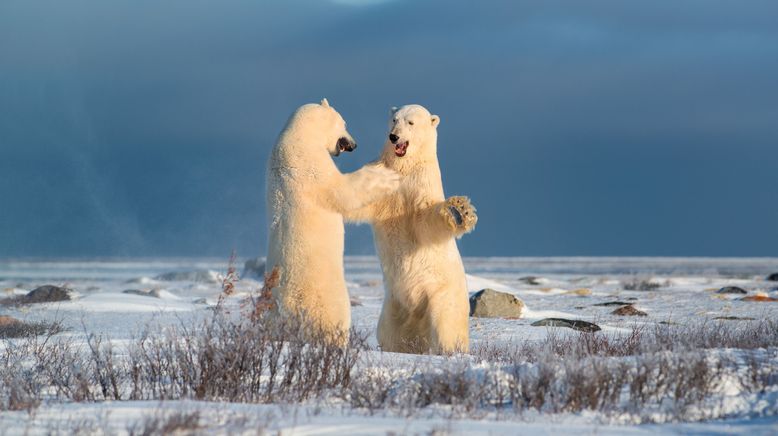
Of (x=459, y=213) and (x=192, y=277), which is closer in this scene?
(x=459, y=213)

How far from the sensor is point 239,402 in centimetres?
508

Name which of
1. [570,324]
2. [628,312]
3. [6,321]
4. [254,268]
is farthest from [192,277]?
[570,324]

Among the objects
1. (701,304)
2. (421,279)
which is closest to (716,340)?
(421,279)

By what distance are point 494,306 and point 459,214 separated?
626 centimetres

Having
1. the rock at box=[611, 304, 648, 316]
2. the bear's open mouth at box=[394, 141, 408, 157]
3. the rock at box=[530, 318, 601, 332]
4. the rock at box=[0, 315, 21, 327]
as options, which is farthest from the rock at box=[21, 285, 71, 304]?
the bear's open mouth at box=[394, 141, 408, 157]

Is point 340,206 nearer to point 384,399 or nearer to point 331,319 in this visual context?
point 331,319

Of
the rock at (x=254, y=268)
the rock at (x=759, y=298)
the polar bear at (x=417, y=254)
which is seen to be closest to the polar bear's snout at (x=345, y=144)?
the polar bear at (x=417, y=254)

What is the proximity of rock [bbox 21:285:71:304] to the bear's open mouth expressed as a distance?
10.1 m

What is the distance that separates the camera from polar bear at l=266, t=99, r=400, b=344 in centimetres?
666

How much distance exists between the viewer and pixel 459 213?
738cm

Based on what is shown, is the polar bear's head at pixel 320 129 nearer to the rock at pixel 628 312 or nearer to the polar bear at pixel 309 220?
the polar bear at pixel 309 220

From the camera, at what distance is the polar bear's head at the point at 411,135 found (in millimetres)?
7824

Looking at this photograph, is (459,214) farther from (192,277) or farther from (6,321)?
(192,277)

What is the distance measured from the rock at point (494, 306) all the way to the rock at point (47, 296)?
7.34 meters
